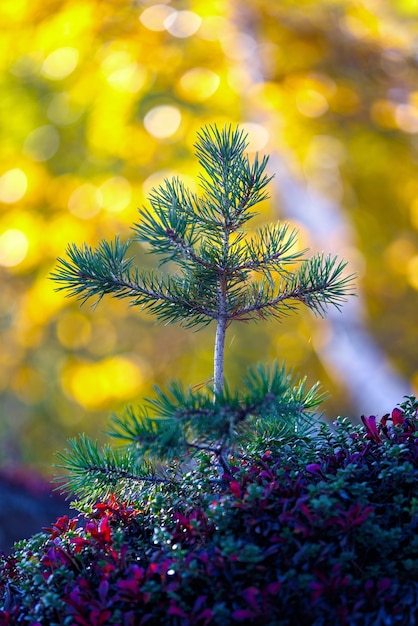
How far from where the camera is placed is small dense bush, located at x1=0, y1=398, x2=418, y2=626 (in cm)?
143

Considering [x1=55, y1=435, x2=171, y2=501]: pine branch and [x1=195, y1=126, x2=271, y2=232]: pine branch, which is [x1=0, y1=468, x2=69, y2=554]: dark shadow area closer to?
[x1=55, y1=435, x2=171, y2=501]: pine branch

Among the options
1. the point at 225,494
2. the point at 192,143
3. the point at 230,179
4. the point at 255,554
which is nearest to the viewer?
the point at 255,554

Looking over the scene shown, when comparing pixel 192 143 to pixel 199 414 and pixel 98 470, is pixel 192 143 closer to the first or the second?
pixel 98 470

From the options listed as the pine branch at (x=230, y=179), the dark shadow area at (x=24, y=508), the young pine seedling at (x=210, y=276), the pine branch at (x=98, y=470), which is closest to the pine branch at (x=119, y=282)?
the young pine seedling at (x=210, y=276)

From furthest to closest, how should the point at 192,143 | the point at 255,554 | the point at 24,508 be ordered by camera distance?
the point at 192,143, the point at 24,508, the point at 255,554

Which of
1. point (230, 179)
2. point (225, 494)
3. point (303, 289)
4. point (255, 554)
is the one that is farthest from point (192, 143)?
point (255, 554)

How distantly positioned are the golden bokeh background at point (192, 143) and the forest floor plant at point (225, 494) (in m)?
4.00

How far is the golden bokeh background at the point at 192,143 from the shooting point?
22.1 feet

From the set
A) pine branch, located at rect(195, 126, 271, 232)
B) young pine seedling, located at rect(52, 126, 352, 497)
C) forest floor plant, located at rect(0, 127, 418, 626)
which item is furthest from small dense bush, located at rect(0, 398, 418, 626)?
pine branch, located at rect(195, 126, 271, 232)

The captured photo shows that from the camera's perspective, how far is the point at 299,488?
167 cm

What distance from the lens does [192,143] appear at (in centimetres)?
709

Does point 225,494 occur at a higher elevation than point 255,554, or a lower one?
higher

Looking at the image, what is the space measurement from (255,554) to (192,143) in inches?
240

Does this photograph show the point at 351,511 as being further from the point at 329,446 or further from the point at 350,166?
the point at 350,166
